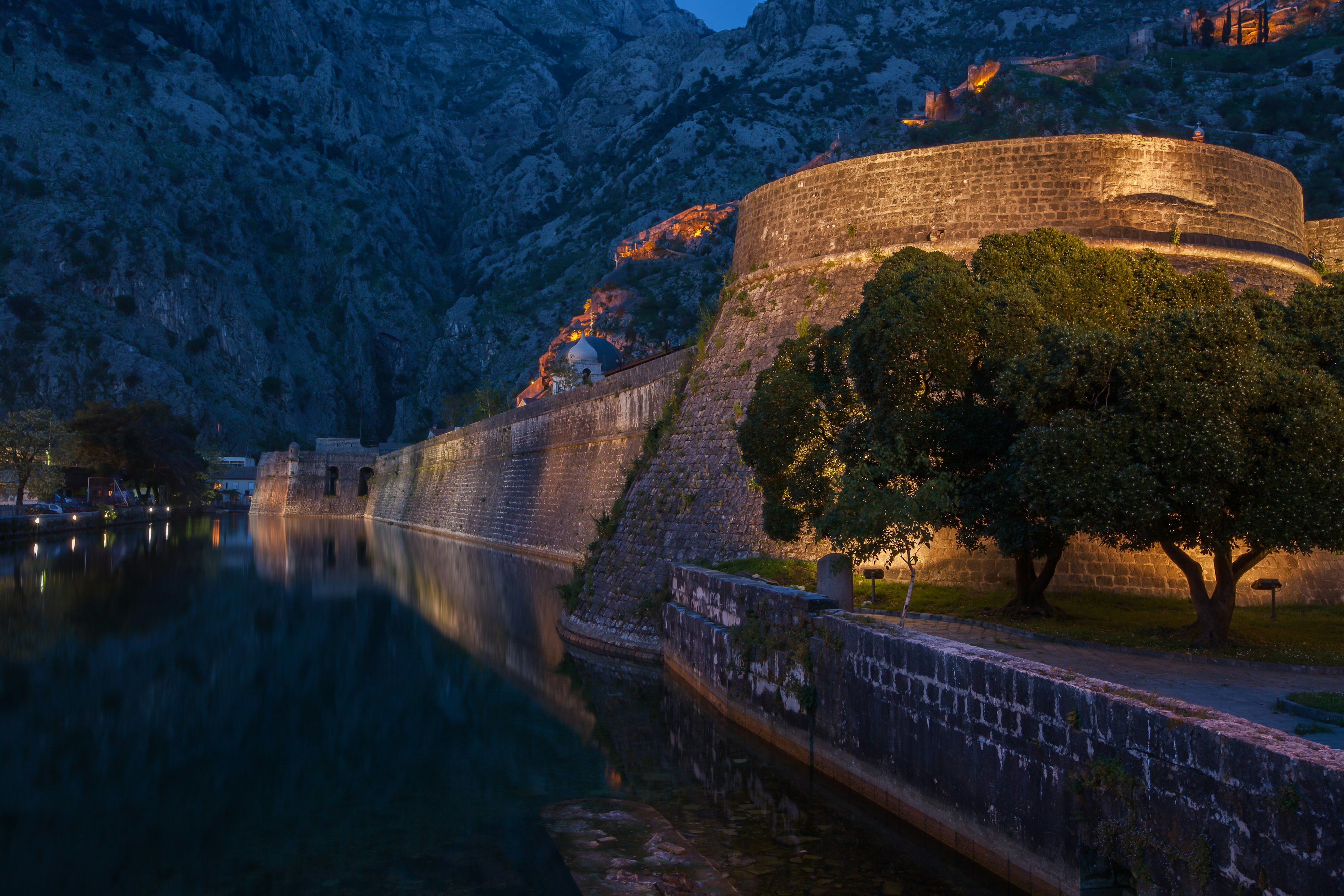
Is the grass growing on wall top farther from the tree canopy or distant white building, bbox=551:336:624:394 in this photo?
distant white building, bbox=551:336:624:394

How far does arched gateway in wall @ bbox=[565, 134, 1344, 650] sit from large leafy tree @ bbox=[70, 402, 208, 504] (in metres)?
59.5

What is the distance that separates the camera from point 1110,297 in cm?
1352

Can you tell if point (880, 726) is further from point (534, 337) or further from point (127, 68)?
point (127, 68)

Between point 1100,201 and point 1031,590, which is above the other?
point 1100,201

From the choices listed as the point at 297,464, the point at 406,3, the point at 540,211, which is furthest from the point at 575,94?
the point at 297,464

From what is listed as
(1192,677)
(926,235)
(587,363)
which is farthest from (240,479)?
(1192,677)

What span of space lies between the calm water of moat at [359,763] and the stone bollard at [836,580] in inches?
92.3

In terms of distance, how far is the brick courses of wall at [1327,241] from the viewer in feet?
68.5

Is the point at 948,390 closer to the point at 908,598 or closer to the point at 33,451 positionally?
the point at 908,598

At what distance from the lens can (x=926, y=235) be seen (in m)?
18.9

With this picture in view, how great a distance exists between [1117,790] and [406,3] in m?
201

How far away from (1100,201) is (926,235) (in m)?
3.36

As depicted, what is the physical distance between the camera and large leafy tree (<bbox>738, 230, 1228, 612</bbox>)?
1191cm

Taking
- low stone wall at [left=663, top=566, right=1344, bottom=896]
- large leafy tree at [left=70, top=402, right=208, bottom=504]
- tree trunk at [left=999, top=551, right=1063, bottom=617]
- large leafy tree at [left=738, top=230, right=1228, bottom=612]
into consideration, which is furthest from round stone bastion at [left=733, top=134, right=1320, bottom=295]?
large leafy tree at [left=70, top=402, right=208, bottom=504]
